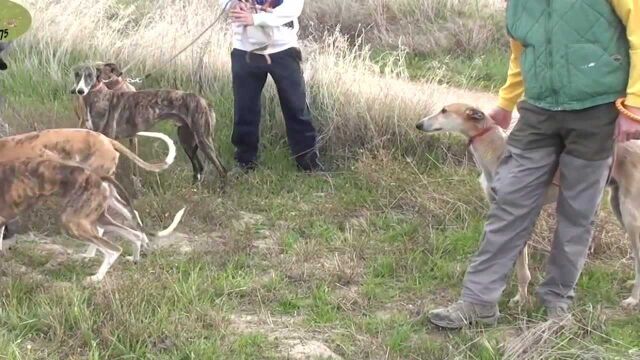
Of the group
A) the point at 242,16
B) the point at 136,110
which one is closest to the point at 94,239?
the point at 136,110

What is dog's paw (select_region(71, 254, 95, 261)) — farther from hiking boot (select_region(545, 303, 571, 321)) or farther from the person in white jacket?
hiking boot (select_region(545, 303, 571, 321))

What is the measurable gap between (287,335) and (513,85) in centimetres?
180

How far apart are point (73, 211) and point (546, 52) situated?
2756mm

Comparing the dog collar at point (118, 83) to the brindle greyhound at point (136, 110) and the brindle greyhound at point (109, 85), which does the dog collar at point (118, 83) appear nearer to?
the brindle greyhound at point (109, 85)

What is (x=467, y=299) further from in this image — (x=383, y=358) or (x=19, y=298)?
(x=19, y=298)

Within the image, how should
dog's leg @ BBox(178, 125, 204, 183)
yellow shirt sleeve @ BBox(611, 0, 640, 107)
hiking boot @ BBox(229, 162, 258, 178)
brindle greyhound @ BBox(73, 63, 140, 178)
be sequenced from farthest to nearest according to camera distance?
hiking boot @ BBox(229, 162, 258, 178) < dog's leg @ BBox(178, 125, 204, 183) < brindle greyhound @ BBox(73, 63, 140, 178) < yellow shirt sleeve @ BBox(611, 0, 640, 107)

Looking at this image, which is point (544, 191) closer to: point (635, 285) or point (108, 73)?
point (635, 285)

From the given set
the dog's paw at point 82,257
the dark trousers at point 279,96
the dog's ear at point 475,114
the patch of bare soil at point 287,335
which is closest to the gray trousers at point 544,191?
the dog's ear at point 475,114

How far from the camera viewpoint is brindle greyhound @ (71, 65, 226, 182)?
20.8 feet

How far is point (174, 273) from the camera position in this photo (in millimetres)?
4953

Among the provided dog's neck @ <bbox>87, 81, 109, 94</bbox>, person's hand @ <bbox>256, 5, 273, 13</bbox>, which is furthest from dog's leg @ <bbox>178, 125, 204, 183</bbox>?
person's hand @ <bbox>256, 5, 273, 13</bbox>

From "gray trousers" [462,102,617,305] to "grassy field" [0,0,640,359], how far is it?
247 millimetres

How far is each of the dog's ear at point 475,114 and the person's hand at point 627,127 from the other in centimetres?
108

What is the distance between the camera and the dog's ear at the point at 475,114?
4.86m
